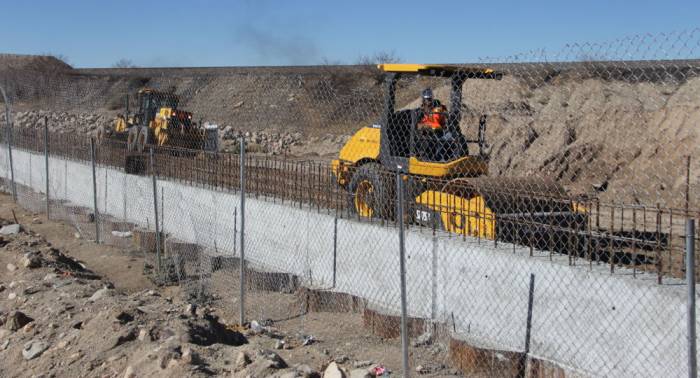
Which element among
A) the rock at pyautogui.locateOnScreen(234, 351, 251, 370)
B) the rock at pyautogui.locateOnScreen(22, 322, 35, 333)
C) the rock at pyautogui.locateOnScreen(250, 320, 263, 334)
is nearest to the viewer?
the rock at pyautogui.locateOnScreen(234, 351, 251, 370)

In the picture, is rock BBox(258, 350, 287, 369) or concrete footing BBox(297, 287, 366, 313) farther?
concrete footing BBox(297, 287, 366, 313)

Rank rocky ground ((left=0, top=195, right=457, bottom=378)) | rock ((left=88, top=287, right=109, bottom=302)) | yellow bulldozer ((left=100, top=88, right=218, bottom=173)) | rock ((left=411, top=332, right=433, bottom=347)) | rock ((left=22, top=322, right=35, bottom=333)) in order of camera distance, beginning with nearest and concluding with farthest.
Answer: rocky ground ((left=0, top=195, right=457, bottom=378))
rock ((left=22, top=322, right=35, bottom=333))
rock ((left=411, top=332, right=433, bottom=347))
rock ((left=88, top=287, right=109, bottom=302))
yellow bulldozer ((left=100, top=88, right=218, bottom=173))

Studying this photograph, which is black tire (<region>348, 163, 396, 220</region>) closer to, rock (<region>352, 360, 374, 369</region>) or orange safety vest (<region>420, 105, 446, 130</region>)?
orange safety vest (<region>420, 105, 446, 130</region>)

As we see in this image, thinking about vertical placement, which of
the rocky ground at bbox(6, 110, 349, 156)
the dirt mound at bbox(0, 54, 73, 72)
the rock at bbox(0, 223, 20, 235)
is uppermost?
the dirt mound at bbox(0, 54, 73, 72)

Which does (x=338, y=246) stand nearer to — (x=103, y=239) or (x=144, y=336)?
(x=144, y=336)

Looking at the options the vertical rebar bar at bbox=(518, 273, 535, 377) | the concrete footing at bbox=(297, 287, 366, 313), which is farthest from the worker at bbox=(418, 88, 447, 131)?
the vertical rebar bar at bbox=(518, 273, 535, 377)

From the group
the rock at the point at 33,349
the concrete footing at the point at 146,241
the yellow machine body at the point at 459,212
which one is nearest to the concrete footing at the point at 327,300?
the yellow machine body at the point at 459,212

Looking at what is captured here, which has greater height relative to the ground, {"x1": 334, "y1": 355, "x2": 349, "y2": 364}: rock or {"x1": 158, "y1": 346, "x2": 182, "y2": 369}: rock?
{"x1": 158, "y1": 346, "x2": 182, "y2": 369}: rock

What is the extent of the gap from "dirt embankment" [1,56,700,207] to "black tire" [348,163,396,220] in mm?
2130

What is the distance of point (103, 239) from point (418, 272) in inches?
288

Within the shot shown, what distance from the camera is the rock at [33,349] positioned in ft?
22.9

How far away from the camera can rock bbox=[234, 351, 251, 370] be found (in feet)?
19.7

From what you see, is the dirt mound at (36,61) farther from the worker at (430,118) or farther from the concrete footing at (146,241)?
the worker at (430,118)

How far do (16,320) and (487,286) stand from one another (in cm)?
452
